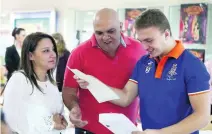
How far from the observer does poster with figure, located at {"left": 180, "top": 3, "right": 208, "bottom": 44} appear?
5.38 m

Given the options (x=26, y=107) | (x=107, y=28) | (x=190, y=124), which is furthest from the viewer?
(x=107, y=28)

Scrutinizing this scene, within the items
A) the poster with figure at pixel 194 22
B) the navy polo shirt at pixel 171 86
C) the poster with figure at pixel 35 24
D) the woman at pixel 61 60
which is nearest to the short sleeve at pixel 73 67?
the navy polo shirt at pixel 171 86

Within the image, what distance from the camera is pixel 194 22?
5.44m

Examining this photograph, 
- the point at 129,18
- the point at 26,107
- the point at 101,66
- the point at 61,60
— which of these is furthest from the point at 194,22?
the point at 26,107

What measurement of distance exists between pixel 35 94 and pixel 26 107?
91 mm

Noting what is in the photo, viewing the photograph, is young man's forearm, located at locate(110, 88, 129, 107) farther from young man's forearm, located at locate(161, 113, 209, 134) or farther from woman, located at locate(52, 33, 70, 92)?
woman, located at locate(52, 33, 70, 92)

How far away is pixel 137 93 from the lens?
5.68 feet

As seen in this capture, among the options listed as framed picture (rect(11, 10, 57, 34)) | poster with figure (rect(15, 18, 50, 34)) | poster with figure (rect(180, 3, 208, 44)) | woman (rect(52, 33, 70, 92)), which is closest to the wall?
poster with figure (rect(180, 3, 208, 44))

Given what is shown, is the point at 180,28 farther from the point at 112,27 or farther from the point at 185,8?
the point at 112,27

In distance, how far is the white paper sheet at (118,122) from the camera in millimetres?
1464

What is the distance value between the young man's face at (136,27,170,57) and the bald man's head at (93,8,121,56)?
0.37 metres

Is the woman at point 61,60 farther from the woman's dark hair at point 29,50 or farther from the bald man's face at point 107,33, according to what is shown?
the bald man's face at point 107,33

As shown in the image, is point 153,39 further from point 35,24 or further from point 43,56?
point 35,24

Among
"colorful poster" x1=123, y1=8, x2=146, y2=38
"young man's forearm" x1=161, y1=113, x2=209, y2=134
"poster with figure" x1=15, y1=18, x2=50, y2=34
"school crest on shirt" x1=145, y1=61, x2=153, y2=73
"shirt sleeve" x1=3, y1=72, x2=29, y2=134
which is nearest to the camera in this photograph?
"young man's forearm" x1=161, y1=113, x2=209, y2=134
